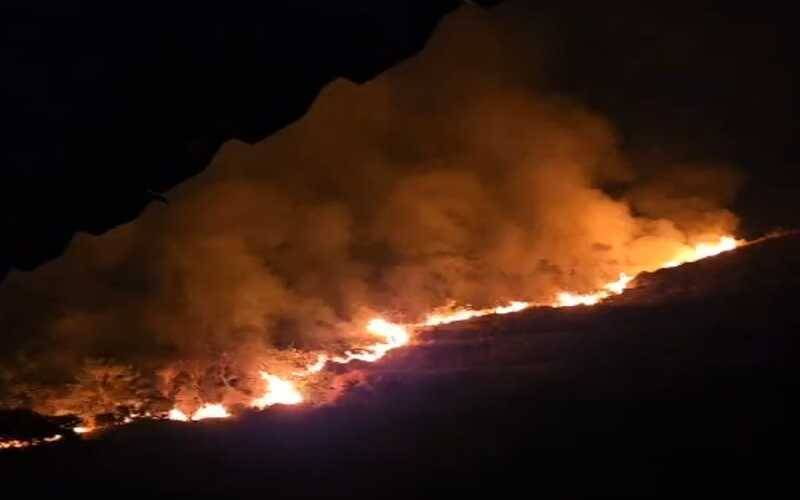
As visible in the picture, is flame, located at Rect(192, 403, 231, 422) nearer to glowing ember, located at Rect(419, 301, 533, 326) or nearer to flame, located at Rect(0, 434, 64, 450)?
flame, located at Rect(0, 434, 64, 450)

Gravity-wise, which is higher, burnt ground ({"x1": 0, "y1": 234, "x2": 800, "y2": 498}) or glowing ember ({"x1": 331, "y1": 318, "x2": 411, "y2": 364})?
glowing ember ({"x1": 331, "y1": 318, "x2": 411, "y2": 364})

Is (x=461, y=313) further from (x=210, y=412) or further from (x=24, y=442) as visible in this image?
(x=24, y=442)

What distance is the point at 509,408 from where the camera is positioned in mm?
3967

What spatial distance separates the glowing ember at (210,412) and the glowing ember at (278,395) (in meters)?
0.18

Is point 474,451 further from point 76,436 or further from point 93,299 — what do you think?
point 93,299

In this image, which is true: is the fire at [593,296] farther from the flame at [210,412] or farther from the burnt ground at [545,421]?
the flame at [210,412]

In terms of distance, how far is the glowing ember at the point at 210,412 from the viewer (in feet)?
15.8

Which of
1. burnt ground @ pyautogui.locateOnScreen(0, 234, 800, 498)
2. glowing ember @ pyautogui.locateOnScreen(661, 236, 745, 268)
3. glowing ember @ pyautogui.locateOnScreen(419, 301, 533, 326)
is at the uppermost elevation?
glowing ember @ pyautogui.locateOnScreen(661, 236, 745, 268)

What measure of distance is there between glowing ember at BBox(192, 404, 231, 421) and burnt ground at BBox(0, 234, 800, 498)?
0.61 ft

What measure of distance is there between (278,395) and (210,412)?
0.40m

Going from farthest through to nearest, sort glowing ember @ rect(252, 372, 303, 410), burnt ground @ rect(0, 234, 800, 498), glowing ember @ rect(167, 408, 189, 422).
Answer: glowing ember @ rect(167, 408, 189, 422) → glowing ember @ rect(252, 372, 303, 410) → burnt ground @ rect(0, 234, 800, 498)

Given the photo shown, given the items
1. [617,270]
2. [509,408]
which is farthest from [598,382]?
[617,270]

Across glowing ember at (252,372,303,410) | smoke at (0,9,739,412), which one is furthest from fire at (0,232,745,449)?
smoke at (0,9,739,412)

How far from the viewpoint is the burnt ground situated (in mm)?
3322
